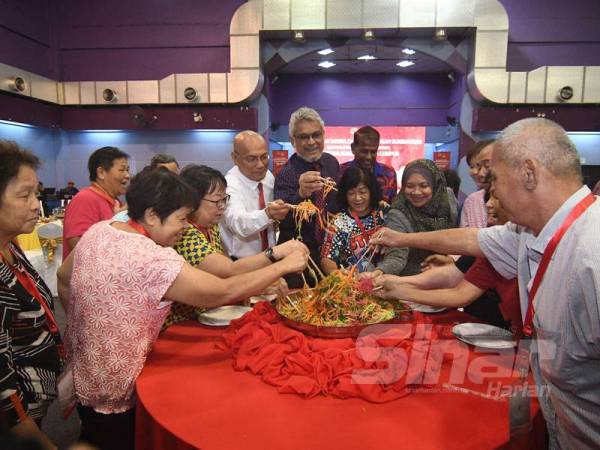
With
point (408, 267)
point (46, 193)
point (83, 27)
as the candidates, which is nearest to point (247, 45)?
point (83, 27)

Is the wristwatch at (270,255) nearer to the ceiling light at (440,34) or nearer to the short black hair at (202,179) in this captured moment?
the short black hair at (202,179)

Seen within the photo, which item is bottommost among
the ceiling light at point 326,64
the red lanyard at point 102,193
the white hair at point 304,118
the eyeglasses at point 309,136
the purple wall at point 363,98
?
the red lanyard at point 102,193

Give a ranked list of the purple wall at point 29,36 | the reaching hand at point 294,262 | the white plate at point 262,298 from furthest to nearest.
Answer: the purple wall at point 29,36 < the white plate at point 262,298 < the reaching hand at point 294,262

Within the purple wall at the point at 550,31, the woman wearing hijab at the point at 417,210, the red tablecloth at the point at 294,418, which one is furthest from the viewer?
the purple wall at the point at 550,31

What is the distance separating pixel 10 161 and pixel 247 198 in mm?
1912

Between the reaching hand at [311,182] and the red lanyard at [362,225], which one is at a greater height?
the reaching hand at [311,182]

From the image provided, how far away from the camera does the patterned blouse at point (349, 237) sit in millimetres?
2600

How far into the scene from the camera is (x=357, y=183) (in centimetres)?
270

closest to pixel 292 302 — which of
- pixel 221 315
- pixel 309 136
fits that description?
pixel 221 315

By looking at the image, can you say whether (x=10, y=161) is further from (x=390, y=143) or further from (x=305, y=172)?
(x=390, y=143)

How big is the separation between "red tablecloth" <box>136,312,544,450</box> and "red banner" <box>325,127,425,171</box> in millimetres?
8398

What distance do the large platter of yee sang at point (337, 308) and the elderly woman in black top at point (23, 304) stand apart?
89 centimetres

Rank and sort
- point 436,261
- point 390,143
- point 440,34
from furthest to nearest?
1. point 390,143
2. point 440,34
3. point 436,261

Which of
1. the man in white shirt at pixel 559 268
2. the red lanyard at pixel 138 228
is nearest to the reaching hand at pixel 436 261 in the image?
the man in white shirt at pixel 559 268
